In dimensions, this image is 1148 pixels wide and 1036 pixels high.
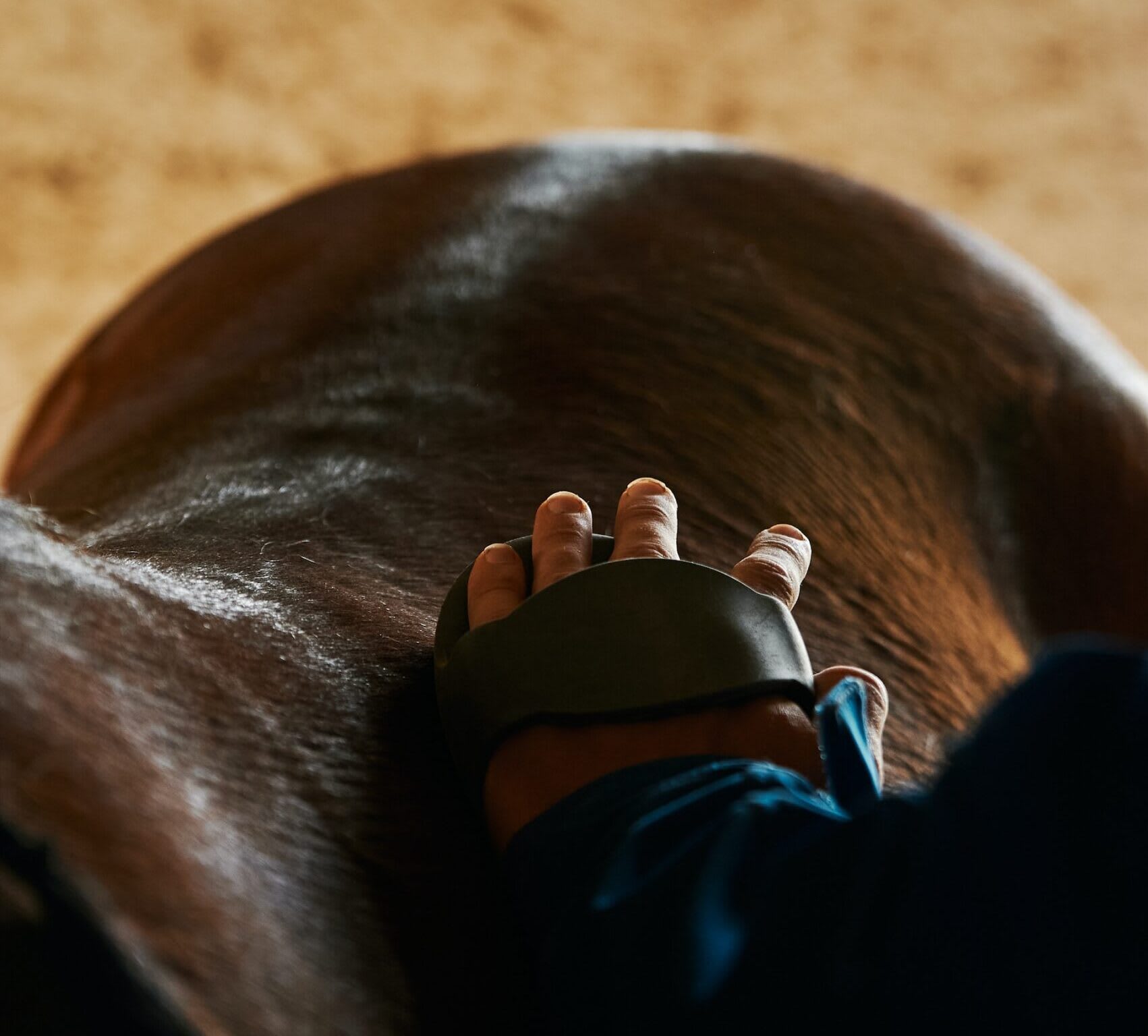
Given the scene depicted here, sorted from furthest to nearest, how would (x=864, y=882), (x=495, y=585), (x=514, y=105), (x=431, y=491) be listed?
(x=514, y=105)
(x=431, y=491)
(x=495, y=585)
(x=864, y=882)

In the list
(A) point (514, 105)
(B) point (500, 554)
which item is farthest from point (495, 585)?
(A) point (514, 105)

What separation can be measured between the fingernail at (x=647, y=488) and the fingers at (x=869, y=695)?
0.10 metres

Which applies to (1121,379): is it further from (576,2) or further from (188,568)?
(576,2)

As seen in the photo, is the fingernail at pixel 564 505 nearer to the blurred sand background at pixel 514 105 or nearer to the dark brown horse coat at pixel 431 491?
the dark brown horse coat at pixel 431 491

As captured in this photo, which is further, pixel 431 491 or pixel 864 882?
pixel 431 491

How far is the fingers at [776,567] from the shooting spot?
494mm

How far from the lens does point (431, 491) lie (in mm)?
639

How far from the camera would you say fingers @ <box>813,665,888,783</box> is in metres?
0.46

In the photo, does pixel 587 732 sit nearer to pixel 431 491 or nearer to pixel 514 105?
pixel 431 491

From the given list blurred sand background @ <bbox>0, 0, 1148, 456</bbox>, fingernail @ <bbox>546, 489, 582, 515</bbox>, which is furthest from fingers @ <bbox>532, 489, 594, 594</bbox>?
blurred sand background @ <bbox>0, 0, 1148, 456</bbox>

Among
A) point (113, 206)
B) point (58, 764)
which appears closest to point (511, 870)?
point (58, 764)

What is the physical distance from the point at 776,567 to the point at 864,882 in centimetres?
18

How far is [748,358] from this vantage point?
827 millimetres

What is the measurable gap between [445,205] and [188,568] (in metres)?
0.53
